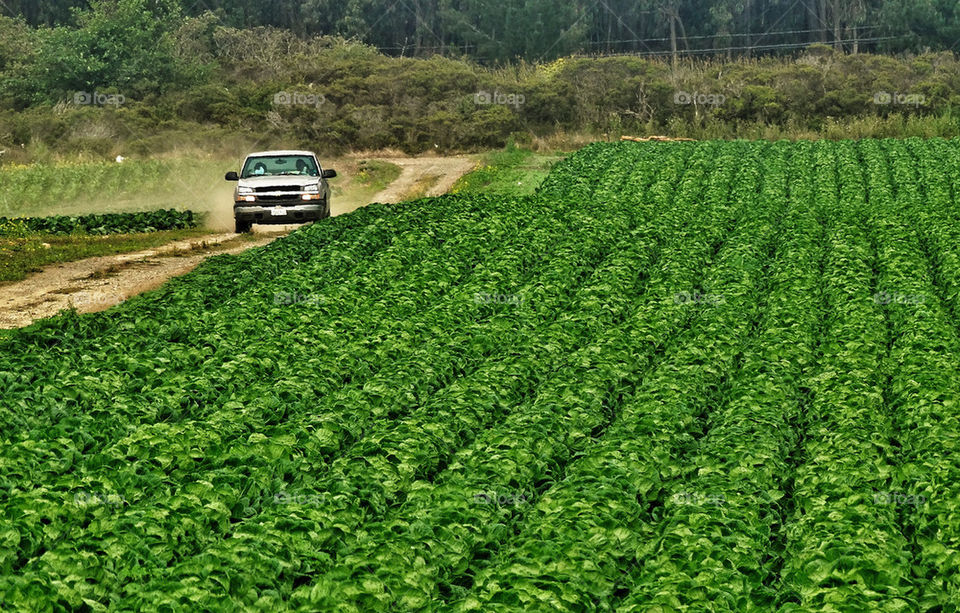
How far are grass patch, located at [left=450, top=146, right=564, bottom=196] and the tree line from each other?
3862 cm

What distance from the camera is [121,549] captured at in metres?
9.58

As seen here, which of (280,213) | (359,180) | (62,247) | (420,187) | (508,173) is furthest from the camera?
(359,180)

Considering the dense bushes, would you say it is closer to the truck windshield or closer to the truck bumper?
the truck windshield

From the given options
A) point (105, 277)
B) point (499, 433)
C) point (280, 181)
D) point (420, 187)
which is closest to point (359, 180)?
point (420, 187)

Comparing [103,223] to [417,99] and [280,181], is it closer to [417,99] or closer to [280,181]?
[280,181]

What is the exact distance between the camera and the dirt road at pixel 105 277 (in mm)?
22281

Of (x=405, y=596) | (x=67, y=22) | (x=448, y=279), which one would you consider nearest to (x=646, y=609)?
(x=405, y=596)

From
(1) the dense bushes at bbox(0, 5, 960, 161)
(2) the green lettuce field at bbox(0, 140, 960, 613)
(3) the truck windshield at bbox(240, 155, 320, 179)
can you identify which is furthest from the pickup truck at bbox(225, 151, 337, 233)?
(1) the dense bushes at bbox(0, 5, 960, 161)

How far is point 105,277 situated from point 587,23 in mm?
72560

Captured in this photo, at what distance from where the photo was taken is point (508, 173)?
44.2 metres

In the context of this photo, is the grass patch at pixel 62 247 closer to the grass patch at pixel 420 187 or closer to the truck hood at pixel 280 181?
the truck hood at pixel 280 181

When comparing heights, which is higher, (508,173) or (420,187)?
(508,173)

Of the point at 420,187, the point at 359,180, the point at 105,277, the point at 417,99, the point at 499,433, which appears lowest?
the point at 499,433

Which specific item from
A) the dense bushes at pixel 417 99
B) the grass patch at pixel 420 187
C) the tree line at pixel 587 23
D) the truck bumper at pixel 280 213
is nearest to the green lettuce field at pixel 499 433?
the truck bumper at pixel 280 213
